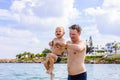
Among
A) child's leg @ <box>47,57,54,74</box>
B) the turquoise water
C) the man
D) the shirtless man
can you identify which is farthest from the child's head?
the turquoise water

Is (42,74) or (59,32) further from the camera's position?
(42,74)

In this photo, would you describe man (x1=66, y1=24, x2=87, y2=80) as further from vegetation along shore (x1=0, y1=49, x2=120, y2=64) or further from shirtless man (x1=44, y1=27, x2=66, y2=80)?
vegetation along shore (x1=0, y1=49, x2=120, y2=64)

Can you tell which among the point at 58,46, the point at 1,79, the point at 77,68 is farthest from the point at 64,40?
the point at 1,79

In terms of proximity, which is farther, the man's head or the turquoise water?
the turquoise water

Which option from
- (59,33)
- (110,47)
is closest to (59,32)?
(59,33)

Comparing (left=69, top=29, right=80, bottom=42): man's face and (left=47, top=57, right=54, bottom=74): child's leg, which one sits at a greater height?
(left=69, top=29, right=80, bottom=42): man's face

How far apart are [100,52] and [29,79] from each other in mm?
118354

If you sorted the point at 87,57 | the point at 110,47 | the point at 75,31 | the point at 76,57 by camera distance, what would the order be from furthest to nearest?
1. the point at 110,47
2. the point at 87,57
3. the point at 76,57
4. the point at 75,31

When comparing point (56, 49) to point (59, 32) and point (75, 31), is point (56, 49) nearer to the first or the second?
point (59, 32)

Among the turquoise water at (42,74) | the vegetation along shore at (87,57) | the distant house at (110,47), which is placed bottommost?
the turquoise water at (42,74)

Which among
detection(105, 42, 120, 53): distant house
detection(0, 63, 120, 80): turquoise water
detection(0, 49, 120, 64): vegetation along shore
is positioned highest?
detection(105, 42, 120, 53): distant house

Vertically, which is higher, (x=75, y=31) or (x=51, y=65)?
(x=75, y=31)

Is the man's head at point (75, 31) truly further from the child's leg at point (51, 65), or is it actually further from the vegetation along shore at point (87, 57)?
the vegetation along shore at point (87, 57)

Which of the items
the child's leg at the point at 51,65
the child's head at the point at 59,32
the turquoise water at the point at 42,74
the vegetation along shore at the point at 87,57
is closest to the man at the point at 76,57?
the child's head at the point at 59,32
